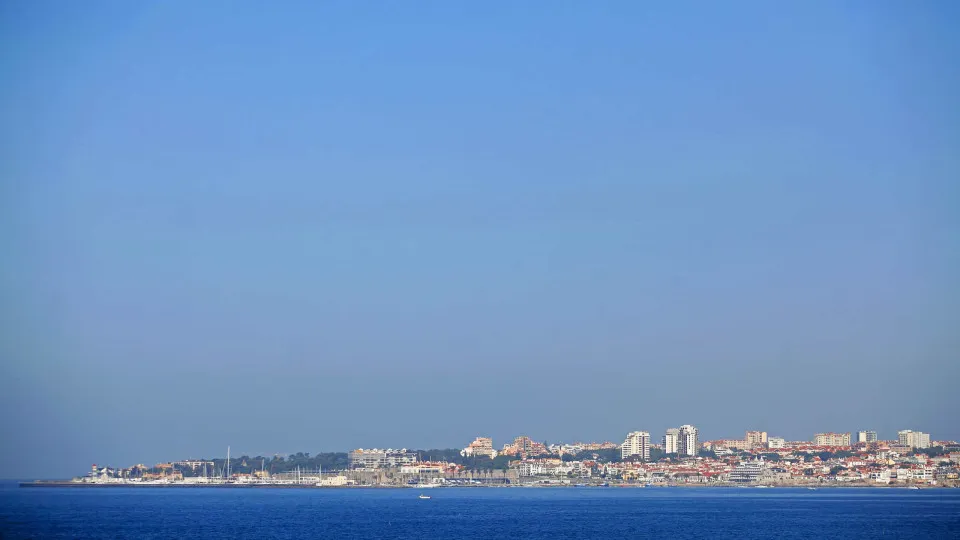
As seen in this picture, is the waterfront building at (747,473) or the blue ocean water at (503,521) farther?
the waterfront building at (747,473)

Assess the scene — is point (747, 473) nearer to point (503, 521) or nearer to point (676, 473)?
point (676, 473)

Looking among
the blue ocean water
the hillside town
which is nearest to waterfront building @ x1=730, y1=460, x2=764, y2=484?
the hillside town

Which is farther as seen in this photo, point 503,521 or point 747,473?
point 747,473

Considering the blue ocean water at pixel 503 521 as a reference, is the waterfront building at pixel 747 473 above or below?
below

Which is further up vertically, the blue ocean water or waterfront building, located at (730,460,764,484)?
the blue ocean water

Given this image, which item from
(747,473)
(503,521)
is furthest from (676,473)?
(503,521)

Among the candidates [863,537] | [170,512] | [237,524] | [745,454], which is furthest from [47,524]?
[745,454]

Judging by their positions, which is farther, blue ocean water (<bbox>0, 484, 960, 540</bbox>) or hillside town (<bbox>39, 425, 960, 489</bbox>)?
hillside town (<bbox>39, 425, 960, 489</bbox>)

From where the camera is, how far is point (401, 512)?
85000 millimetres

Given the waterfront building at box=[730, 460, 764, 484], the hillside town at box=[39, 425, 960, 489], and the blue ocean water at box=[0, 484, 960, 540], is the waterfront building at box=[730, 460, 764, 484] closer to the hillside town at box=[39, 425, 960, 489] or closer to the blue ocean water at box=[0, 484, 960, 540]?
the hillside town at box=[39, 425, 960, 489]

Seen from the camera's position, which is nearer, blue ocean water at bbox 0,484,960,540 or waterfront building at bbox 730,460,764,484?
blue ocean water at bbox 0,484,960,540

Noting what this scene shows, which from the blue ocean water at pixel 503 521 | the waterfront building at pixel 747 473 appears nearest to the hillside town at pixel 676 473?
the waterfront building at pixel 747 473

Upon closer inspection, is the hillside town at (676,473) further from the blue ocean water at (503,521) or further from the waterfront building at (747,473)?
the blue ocean water at (503,521)

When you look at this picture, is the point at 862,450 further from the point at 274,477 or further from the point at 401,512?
the point at 401,512
